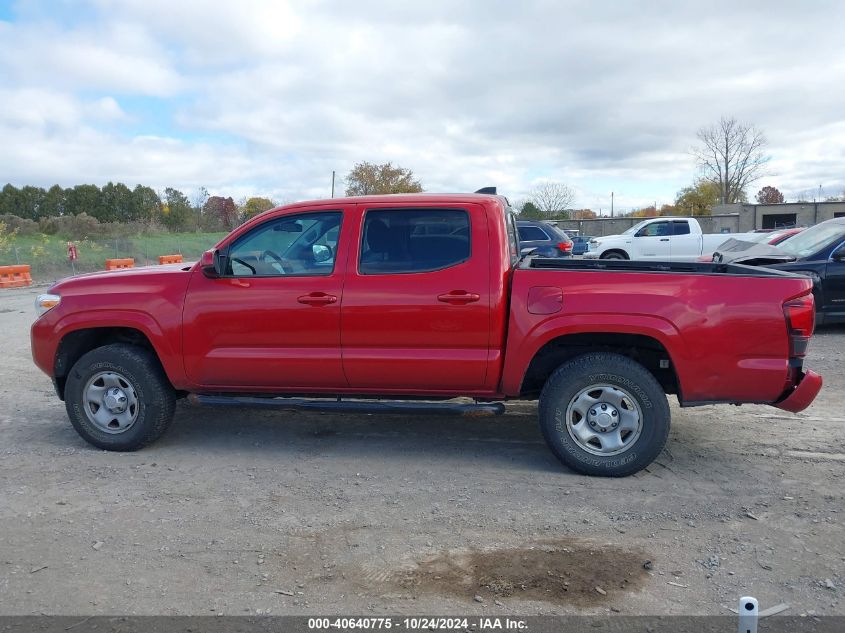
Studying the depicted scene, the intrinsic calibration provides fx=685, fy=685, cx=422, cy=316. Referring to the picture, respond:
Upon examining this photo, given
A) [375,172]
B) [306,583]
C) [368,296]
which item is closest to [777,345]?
[368,296]

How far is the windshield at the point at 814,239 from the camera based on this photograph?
9898 millimetres

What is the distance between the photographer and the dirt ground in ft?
10.9

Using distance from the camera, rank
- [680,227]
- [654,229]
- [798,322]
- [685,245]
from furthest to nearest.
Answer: [654,229], [680,227], [685,245], [798,322]

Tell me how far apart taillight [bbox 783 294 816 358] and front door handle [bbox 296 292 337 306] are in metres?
3.03

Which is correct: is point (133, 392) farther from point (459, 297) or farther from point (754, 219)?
point (754, 219)

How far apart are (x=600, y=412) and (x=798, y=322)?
138 centimetres

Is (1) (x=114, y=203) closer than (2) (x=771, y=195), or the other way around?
(1) (x=114, y=203)

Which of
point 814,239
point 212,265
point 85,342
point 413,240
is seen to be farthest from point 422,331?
point 814,239

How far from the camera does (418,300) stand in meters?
4.79

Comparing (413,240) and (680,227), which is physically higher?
(680,227)

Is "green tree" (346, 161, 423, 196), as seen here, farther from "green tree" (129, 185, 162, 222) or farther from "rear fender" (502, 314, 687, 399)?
"rear fender" (502, 314, 687, 399)

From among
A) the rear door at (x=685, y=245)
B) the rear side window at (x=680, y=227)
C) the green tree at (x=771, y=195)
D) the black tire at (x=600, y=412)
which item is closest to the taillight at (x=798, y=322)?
the black tire at (x=600, y=412)

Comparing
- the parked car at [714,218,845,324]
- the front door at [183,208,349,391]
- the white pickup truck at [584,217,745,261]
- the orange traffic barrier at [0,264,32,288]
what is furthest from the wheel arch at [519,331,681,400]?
the orange traffic barrier at [0,264,32,288]

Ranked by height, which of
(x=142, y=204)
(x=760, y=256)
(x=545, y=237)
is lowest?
(x=760, y=256)
